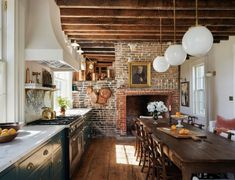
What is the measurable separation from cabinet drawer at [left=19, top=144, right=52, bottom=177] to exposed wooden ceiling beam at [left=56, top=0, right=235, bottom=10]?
2660 mm

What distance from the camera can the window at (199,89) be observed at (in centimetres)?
841

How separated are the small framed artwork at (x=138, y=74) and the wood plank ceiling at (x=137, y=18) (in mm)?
822

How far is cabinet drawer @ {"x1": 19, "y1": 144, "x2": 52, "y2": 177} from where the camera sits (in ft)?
6.62

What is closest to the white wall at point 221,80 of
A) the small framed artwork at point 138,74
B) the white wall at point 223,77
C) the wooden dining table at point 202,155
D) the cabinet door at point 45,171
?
the white wall at point 223,77

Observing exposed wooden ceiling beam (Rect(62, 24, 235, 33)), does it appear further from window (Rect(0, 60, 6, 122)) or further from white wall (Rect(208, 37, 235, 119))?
window (Rect(0, 60, 6, 122))

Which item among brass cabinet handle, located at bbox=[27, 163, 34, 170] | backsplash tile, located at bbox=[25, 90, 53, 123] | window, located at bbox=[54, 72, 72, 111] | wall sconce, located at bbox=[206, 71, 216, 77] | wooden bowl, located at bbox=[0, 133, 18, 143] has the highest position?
wall sconce, located at bbox=[206, 71, 216, 77]

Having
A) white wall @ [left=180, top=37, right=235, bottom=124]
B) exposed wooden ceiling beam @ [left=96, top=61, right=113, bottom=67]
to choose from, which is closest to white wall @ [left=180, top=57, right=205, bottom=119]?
white wall @ [left=180, top=37, right=235, bottom=124]

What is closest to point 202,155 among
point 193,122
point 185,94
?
point 193,122

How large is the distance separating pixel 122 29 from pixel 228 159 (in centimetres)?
437

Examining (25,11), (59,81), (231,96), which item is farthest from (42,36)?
(231,96)

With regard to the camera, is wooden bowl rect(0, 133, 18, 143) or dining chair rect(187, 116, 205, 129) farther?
dining chair rect(187, 116, 205, 129)

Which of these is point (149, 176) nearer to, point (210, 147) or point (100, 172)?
point (100, 172)

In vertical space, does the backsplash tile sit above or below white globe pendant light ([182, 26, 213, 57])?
below

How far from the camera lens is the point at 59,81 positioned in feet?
23.5
